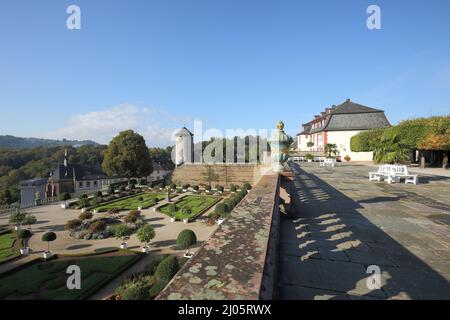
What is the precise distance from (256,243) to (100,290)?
11794 millimetres

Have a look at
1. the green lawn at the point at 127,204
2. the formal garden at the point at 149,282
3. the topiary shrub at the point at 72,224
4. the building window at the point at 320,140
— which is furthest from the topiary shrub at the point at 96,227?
the building window at the point at 320,140

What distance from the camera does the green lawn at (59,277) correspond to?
10.1 meters

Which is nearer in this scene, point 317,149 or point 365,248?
point 365,248

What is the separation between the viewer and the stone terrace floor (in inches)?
110

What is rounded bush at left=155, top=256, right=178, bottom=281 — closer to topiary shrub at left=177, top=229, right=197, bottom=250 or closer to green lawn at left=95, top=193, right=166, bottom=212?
topiary shrub at left=177, top=229, right=197, bottom=250

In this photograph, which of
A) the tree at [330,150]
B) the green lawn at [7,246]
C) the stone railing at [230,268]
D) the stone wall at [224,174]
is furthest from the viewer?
the tree at [330,150]

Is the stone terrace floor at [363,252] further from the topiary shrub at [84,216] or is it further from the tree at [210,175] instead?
the tree at [210,175]

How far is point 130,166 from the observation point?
40688mm

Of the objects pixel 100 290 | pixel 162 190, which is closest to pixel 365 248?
pixel 100 290

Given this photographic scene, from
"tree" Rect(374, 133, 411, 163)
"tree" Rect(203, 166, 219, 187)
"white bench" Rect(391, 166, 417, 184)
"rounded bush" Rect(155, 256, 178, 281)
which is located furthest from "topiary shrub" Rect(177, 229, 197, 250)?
"tree" Rect(203, 166, 219, 187)

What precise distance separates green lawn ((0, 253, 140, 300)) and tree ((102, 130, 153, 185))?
28.2 metres

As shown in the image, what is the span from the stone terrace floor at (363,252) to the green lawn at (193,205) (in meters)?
18.4

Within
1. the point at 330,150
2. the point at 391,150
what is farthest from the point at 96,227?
the point at 330,150
